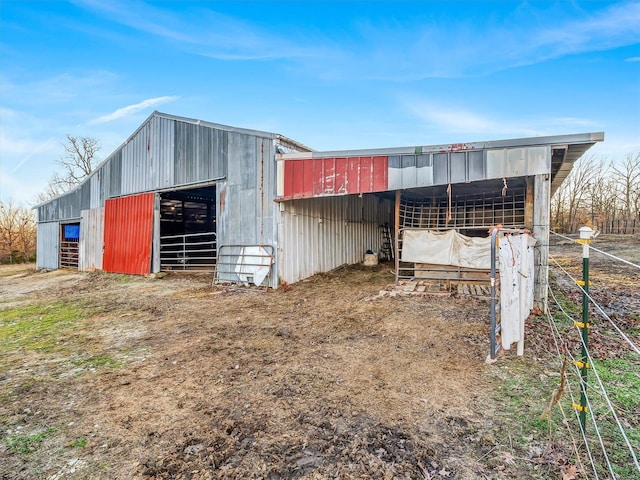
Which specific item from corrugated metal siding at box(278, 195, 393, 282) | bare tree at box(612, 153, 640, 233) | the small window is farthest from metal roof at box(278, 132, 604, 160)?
bare tree at box(612, 153, 640, 233)

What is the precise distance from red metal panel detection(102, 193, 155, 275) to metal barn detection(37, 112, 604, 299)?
63 mm

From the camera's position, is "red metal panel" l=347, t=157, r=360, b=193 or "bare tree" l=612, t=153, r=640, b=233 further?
"bare tree" l=612, t=153, r=640, b=233

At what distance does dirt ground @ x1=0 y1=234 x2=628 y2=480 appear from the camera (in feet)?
6.96

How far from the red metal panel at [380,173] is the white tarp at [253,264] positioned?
3.61 m

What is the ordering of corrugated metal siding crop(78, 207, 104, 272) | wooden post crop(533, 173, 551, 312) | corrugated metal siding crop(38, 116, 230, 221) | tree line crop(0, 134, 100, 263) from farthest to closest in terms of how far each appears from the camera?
tree line crop(0, 134, 100, 263) → corrugated metal siding crop(78, 207, 104, 272) → corrugated metal siding crop(38, 116, 230, 221) → wooden post crop(533, 173, 551, 312)

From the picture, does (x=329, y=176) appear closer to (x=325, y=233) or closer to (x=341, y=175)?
(x=341, y=175)

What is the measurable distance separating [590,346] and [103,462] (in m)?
5.66

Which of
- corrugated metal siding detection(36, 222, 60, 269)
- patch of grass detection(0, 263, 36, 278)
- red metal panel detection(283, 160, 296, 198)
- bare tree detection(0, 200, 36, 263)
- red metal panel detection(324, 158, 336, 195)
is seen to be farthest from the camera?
bare tree detection(0, 200, 36, 263)

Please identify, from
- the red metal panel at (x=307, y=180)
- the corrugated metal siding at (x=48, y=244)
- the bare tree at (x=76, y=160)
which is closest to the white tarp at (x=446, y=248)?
the red metal panel at (x=307, y=180)

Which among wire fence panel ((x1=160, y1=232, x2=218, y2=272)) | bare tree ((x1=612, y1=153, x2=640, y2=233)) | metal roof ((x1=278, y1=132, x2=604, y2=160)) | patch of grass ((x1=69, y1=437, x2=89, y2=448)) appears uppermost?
bare tree ((x1=612, y1=153, x2=640, y2=233))

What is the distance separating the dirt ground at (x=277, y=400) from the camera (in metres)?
2.12

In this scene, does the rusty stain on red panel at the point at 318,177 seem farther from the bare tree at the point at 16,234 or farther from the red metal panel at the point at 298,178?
the bare tree at the point at 16,234

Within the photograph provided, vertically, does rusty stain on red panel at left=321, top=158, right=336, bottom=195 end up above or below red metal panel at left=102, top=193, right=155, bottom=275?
above

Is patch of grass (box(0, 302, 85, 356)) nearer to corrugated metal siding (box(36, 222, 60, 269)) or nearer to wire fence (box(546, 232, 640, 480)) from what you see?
wire fence (box(546, 232, 640, 480))
